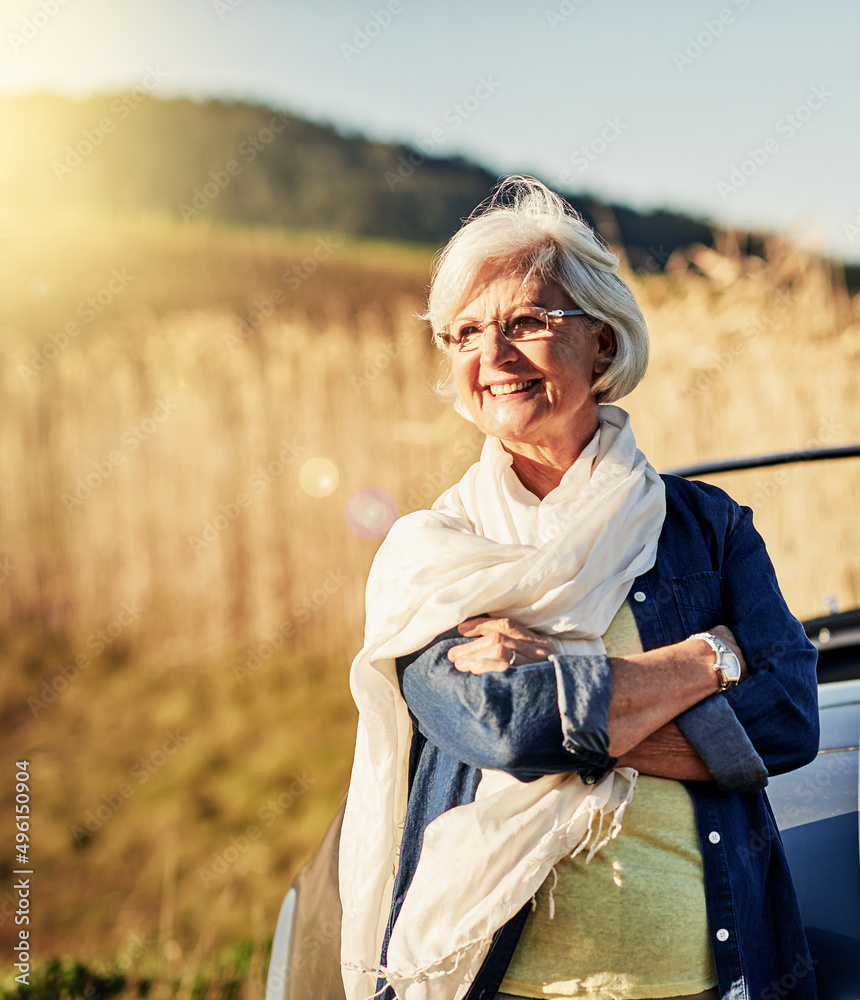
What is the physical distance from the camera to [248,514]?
5.70 meters

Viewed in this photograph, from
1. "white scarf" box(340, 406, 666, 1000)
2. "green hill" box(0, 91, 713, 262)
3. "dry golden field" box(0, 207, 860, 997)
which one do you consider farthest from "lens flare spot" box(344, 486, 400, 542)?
"green hill" box(0, 91, 713, 262)

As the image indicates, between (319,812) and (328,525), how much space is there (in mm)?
1821

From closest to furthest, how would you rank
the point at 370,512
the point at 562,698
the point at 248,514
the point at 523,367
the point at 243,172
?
1. the point at 562,698
2. the point at 523,367
3. the point at 248,514
4. the point at 370,512
5. the point at 243,172

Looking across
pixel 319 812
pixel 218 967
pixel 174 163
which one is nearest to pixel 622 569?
pixel 218 967

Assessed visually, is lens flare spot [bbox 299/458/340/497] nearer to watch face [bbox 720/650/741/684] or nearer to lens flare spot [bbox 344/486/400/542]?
lens flare spot [bbox 344/486/400/542]

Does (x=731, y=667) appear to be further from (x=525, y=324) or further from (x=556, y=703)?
(x=525, y=324)

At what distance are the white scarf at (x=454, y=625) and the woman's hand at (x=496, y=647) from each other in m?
0.03

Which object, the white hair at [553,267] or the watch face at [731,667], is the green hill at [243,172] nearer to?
the white hair at [553,267]

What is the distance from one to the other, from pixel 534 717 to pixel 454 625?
227 millimetres

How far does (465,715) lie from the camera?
1375 mm

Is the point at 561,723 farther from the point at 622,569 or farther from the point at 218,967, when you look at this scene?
the point at 218,967

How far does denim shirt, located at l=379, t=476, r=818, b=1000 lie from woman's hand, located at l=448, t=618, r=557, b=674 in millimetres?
21

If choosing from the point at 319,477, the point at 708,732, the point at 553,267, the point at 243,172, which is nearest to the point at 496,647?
the point at 708,732

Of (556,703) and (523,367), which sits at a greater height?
(523,367)
